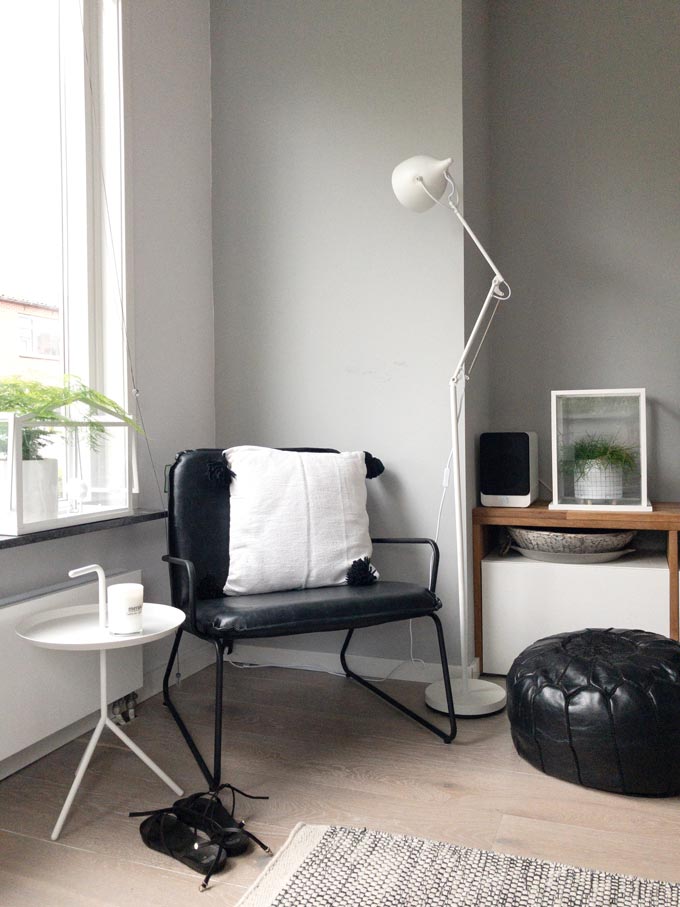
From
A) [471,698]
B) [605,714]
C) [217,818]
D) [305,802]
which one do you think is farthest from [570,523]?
[217,818]

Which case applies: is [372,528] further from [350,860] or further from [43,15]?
[43,15]

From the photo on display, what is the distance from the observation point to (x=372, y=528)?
301 cm

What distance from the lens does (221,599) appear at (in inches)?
94.6

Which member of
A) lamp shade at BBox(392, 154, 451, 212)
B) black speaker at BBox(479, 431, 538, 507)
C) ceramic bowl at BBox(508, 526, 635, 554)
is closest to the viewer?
lamp shade at BBox(392, 154, 451, 212)

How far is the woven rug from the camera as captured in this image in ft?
5.13

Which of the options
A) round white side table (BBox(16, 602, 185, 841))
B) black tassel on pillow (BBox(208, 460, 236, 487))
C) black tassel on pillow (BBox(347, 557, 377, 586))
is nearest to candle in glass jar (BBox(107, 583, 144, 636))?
round white side table (BBox(16, 602, 185, 841))

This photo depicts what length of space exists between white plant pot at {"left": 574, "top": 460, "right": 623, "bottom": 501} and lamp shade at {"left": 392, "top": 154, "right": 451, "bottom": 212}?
44.2 inches

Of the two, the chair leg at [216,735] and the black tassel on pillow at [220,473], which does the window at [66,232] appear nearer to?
the black tassel on pillow at [220,473]

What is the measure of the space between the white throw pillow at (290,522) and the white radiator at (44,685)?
15.4 inches

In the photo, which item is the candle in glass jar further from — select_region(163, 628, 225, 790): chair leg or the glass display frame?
the glass display frame

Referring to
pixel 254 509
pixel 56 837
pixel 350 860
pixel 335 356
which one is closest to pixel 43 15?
pixel 335 356

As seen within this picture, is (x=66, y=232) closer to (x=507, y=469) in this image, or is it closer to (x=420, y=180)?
(x=420, y=180)

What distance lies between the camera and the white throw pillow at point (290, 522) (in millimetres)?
2488

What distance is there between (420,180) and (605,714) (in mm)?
1644
